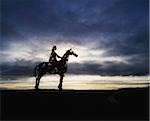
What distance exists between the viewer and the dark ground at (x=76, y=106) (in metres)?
9.64

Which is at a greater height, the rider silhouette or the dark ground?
the rider silhouette

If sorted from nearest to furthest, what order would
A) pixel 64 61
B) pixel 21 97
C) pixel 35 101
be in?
pixel 35 101, pixel 21 97, pixel 64 61

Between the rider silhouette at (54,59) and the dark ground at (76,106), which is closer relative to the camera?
the dark ground at (76,106)

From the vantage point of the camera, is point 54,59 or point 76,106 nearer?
point 76,106

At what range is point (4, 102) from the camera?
12.1 metres

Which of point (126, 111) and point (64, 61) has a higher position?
point (64, 61)

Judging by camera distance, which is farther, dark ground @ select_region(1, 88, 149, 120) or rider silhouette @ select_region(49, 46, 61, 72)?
rider silhouette @ select_region(49, 46, 61, 72)

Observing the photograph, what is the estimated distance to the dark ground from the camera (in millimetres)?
9641

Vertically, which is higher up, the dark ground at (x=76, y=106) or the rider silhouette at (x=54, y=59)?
the rider silhouette at (x=54, y=59)

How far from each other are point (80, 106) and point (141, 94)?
252 centimetres

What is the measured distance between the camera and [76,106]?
1123 cm

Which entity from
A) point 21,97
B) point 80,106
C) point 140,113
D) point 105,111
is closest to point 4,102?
point 21,97

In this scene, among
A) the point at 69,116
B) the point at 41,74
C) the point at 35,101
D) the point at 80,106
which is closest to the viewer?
the point at 69,116

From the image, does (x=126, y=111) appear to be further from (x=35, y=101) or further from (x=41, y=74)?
(x=41, y=74)
